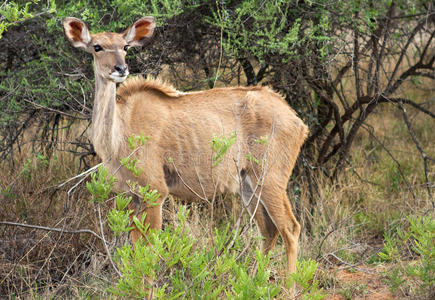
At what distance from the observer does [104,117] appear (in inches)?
192

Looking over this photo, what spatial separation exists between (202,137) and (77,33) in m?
1.31

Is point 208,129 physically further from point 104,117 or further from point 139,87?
point 104,117

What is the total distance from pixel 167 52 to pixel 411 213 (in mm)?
2866

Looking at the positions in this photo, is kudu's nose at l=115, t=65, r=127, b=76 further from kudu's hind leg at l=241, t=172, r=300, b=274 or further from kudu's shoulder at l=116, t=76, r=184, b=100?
kudu's hind leg at l=241, t=172, r=300, b=274

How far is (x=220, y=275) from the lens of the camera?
369 centimetres

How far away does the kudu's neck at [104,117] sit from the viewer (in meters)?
4.82

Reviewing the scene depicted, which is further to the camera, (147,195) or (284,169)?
(284,169)

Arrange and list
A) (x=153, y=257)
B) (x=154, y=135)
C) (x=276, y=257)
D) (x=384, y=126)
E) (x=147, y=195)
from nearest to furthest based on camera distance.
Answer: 1. (x=153, y=257)
2. (x=147, y=195)
3. (x=154, y=135)
4. (x=276, y=257)
5. (x=384, y=126)

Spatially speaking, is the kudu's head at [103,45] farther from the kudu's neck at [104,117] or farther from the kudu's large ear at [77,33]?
the kudu's neck at [104,117]

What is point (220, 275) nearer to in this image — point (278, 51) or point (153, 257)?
point (153, 257)

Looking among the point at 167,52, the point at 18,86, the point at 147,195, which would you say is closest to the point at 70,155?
the point at 18,86

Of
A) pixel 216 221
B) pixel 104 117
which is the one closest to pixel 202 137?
pixel 104 117

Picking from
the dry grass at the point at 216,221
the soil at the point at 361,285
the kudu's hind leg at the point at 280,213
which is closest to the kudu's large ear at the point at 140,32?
the dry grass at the point at 216,221

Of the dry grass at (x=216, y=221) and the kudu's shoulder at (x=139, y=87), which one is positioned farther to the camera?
the kudu's shoulder at (x=139, y=87)
